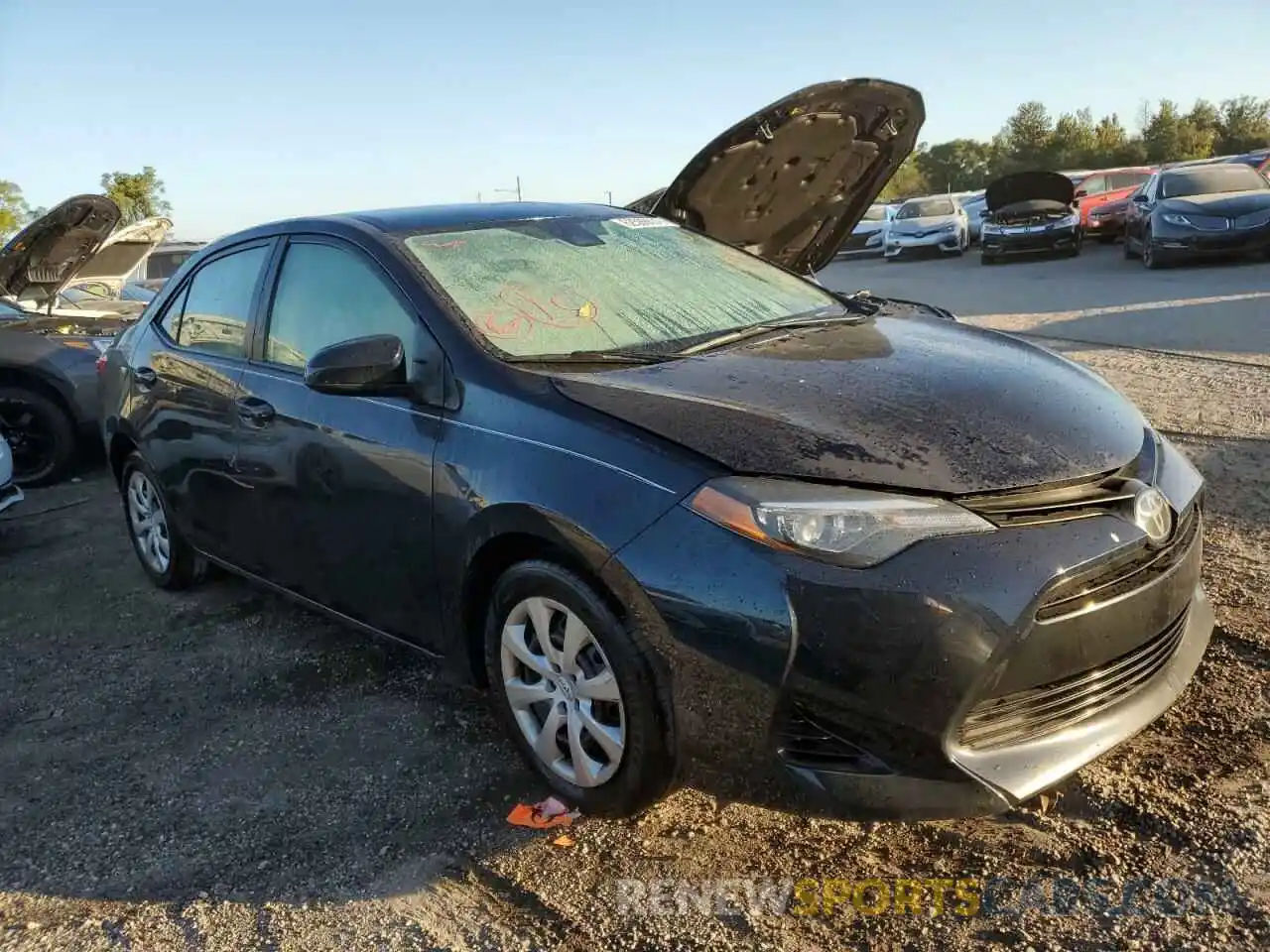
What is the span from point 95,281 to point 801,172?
7356mm

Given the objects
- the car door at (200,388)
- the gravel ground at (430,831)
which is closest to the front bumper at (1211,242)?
the gravel ground at (430,831)

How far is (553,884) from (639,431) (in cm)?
111

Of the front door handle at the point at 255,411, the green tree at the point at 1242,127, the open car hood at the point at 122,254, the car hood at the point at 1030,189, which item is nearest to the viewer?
the front door handle at the point at 255,411

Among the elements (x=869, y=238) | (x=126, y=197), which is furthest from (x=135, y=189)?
(x=869, y=238)

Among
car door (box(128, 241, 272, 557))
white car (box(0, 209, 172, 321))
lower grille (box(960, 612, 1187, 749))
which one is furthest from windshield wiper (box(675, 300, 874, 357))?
white car (box(0, 209, 172, 321))

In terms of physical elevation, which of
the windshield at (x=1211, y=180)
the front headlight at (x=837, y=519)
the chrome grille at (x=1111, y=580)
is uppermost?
the windshield at (x=1211, y=180)

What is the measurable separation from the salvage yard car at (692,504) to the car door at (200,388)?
27 millimetres

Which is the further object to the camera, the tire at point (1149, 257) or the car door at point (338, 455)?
the tire at point (1149, 257)

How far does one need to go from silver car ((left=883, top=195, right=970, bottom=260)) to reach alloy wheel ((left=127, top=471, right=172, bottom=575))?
19.6 meters

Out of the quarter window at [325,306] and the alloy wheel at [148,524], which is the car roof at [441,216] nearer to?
the quarter window at [325,306]

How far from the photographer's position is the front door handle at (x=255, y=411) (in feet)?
11.9

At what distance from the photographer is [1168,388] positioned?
6.81 metres

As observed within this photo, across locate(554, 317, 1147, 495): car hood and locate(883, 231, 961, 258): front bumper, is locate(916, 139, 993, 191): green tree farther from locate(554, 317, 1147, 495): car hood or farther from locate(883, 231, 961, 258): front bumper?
locate(554, 317, 1147, 495): car hood

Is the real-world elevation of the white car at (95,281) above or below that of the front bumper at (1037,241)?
above
